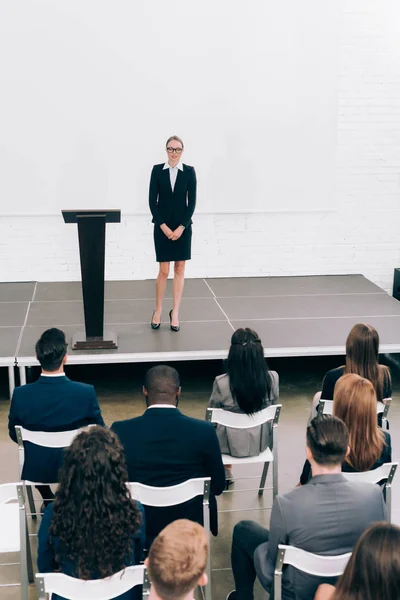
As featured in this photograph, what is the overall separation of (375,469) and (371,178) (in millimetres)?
4983

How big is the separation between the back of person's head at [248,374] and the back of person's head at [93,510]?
4.14 ft

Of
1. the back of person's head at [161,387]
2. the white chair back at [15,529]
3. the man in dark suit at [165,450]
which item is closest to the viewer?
the white chair back at [15,529]

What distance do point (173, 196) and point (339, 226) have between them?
8.96ft

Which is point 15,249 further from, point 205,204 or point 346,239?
point 346,239

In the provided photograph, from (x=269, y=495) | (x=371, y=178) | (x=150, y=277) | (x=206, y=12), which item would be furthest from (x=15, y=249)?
(x=269, y=495)

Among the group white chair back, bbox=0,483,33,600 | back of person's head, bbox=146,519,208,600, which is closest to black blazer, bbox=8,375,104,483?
white chair back, bbox=0,483,33,600

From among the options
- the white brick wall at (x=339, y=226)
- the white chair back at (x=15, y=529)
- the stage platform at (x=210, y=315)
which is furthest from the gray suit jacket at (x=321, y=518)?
the white brick wall at (x=339, y=226)

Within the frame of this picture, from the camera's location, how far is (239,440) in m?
3.53

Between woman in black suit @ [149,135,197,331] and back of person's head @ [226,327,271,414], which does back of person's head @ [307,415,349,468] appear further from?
woman in black suit @ [149,135,197,331]

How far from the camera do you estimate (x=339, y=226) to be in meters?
7.56

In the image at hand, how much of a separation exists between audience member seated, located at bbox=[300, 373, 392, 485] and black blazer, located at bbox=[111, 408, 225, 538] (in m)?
0.53

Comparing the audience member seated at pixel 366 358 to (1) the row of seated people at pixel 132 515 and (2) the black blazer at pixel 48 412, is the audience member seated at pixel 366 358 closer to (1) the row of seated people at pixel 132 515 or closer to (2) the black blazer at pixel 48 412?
(1) the row of seated people at pixel 132 515

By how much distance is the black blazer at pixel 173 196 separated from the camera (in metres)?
5.30

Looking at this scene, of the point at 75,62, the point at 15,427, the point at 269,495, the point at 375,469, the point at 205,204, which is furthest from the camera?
the point at 205,204
